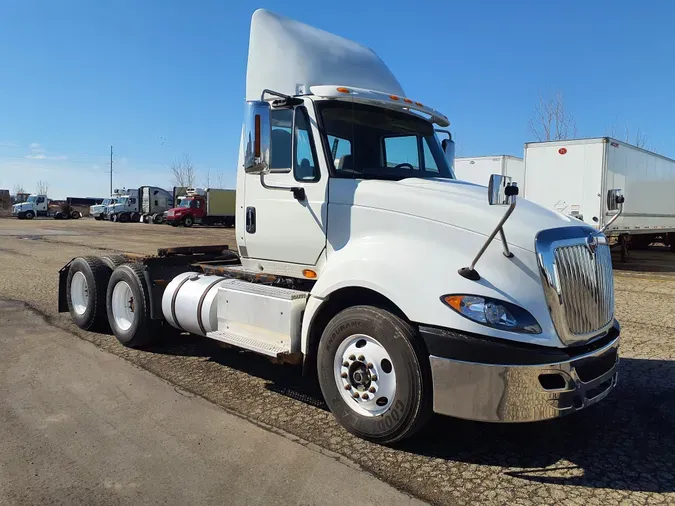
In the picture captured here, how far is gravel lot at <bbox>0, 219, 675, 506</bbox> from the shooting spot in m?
3.52

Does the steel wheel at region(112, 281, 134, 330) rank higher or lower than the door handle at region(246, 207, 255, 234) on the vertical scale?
lower

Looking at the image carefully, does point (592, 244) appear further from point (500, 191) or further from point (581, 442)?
point (581, 442)

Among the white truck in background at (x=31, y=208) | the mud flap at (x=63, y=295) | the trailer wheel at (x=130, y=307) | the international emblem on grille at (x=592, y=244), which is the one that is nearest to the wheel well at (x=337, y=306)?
Answer: the international emblem on grille at (x=592, y=244)

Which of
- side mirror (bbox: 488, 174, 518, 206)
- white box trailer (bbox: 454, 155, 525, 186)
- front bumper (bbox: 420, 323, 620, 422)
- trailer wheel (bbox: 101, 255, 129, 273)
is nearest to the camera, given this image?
side mirror (bbox: 488, 174, 518, 206)

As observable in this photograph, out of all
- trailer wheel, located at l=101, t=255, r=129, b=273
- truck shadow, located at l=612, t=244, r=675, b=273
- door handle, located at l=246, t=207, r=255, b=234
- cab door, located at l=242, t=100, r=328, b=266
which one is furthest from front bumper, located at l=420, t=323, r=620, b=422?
truck shadow, located at l=612, t=244, r=675, b=273

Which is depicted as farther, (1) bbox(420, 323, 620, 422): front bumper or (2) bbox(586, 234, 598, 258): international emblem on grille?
(2) bbox(586, 234, 598, 258): international emblem on grille

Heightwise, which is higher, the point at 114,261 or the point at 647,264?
the point at 114,261

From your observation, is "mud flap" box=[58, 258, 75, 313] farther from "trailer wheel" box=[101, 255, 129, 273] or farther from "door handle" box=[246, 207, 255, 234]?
"door handle" box=[246, 207, 255, 234]

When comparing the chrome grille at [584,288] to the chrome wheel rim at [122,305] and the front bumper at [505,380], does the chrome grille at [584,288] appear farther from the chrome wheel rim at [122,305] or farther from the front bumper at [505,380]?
the chrome wheel rim at [122,305]

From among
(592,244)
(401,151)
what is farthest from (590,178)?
(592,244)

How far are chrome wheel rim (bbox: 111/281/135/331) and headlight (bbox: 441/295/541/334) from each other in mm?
4791

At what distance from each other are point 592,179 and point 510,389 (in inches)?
549

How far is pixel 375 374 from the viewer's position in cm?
403

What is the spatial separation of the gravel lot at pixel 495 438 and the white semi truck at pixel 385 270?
327mm
